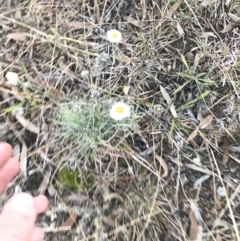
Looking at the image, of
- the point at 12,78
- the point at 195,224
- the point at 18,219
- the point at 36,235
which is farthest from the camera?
the point at 12,78

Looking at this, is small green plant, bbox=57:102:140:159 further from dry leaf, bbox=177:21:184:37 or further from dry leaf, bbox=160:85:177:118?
dry leaf, bbox=177:21:184:37

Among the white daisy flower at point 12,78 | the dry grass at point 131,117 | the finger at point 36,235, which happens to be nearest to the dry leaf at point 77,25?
the dry grass at point 131,117

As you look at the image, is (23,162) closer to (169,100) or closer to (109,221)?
(109,221)

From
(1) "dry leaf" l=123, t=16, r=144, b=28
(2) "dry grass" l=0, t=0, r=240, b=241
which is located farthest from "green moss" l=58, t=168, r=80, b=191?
(1) "dry leaf" l=123, t=16, r=144, b=28

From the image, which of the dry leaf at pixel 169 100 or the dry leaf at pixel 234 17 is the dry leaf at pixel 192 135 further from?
the dry leaf at pixel 234 17

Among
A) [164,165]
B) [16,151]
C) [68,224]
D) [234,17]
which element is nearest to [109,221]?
[68,224]

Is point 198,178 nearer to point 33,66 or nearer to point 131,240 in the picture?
point 131,240
